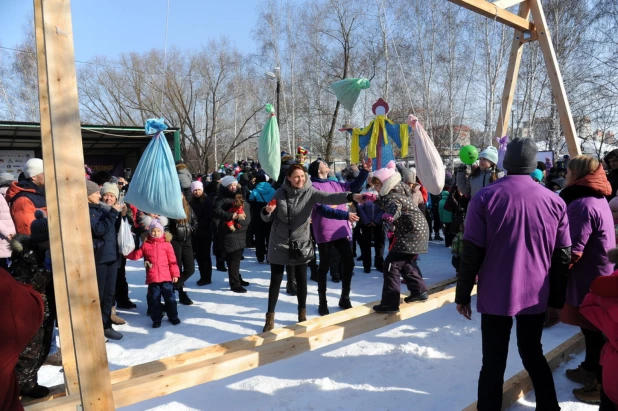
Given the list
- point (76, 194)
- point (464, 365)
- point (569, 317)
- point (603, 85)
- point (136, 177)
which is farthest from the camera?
point (603, 85)

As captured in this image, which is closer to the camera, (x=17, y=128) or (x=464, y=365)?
(x=464, y=365)

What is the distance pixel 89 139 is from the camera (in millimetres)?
16328

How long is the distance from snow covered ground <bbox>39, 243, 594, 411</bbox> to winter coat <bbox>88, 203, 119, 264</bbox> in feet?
3.04

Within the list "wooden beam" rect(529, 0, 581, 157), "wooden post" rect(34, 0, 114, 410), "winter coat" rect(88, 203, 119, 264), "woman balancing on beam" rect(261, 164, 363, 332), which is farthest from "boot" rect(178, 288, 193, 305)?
"wooden beam" rect(529, 0, 581, 157)

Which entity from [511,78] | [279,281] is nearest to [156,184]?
[279,281]

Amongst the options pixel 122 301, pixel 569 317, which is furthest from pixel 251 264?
pixel 569 317

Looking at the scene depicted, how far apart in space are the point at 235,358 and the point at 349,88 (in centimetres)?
311

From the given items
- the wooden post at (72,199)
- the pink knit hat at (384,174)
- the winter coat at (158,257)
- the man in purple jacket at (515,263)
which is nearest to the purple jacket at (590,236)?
the man in purple jacket at (515,263)

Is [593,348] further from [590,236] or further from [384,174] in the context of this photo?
[384,174]

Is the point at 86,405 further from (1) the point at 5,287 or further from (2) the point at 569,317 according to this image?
(2) the point at 569,317

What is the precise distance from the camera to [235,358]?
2785 mm

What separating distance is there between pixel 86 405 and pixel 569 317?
Answer: 11.0 ft

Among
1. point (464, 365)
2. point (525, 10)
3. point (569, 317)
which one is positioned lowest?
point (464, 365)

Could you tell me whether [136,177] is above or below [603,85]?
below
